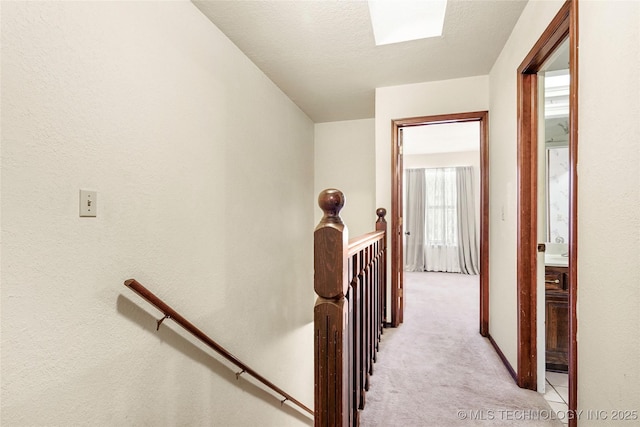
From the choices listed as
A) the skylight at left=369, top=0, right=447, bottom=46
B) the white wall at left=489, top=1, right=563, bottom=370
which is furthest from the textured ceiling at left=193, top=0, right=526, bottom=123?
the white wall at left=489, top=1, right=563, bottom=370

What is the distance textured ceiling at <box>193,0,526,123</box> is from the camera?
6.36 ft

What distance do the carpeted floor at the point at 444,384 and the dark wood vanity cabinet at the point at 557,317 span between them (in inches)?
16.7

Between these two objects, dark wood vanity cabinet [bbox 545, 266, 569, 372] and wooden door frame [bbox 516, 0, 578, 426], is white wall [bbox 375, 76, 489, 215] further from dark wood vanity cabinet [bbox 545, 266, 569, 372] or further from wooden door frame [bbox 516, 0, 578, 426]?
dark wood vanity cabinet [bbox 545, 266, 569, 372]

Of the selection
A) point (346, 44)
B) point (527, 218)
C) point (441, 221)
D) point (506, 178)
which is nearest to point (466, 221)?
point (441, 221)

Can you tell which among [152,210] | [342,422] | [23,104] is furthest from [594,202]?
[23,104]

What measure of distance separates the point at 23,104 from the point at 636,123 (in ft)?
6.58

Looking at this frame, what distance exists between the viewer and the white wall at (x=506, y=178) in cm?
190

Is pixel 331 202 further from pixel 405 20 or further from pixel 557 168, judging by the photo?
pixel 557 168

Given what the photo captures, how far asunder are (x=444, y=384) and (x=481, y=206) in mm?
1548

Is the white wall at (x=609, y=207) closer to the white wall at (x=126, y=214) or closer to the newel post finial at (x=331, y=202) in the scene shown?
the newel post finial at (x=331, y=202)

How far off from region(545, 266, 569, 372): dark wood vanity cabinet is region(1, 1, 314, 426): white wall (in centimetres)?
229

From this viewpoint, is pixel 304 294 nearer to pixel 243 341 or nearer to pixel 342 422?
pixel 243 341

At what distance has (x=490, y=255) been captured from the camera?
2.63 metres

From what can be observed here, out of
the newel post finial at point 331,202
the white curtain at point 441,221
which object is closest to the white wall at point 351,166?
the white curtain at point 441,221
